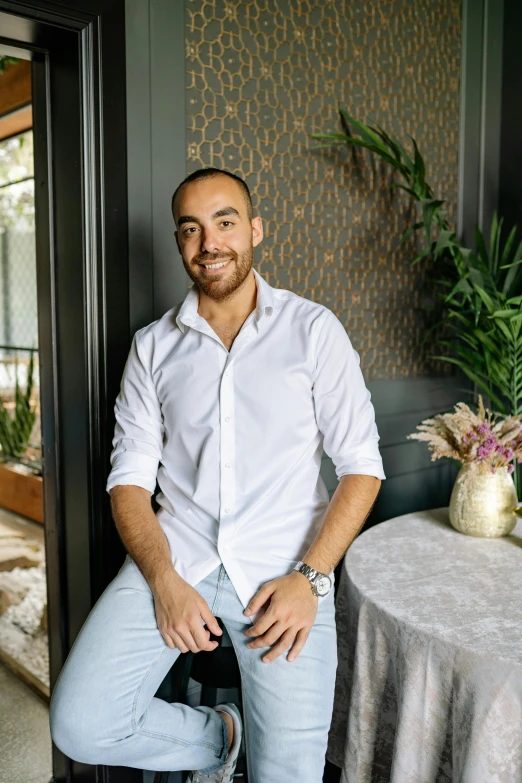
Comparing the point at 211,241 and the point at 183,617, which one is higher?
the point at 211,241

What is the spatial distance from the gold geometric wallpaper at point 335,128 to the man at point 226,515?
1.54ft

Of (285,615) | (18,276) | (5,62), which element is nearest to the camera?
(285,615)

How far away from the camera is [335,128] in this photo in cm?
231

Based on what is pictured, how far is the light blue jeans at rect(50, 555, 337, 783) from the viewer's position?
1.36m

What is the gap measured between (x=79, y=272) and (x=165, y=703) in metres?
1.05

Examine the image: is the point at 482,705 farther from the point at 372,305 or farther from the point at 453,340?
the point at 453,340

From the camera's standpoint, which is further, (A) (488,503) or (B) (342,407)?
(A) (488,503)

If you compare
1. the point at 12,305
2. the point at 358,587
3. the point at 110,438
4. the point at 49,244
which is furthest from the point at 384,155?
the point at 12,305

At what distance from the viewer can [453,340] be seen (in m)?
2.90

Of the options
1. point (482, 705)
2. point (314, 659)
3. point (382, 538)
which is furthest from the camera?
point (382, 538)

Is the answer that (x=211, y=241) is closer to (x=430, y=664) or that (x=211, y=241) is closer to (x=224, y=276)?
(x=224, y=276)

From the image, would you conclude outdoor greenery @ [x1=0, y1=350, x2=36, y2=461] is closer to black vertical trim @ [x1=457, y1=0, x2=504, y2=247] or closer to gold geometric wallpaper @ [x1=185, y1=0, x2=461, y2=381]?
gold geometric wallpaper @ [x1=185, y1=0, x2=461, y2=381]

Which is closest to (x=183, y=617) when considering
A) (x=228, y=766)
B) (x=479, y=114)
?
(x=228, y=766)

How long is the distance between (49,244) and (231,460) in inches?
31.7
